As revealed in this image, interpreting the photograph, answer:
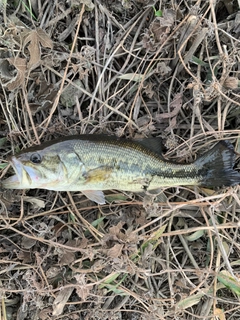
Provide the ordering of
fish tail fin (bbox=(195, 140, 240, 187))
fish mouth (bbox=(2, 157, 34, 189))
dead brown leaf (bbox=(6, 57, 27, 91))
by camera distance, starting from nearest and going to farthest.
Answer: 1. fish mouth (bbox=(2, 157, 34, 189))
2. dead brown leaf (bbox=(6, 57, 27, 91))
3. fish tail fin (bbox=(195, 140, 240, 187))

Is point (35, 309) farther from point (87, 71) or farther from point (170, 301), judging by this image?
point (87, 71)

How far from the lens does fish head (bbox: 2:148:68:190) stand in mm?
2672

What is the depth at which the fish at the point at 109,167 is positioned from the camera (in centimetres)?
271

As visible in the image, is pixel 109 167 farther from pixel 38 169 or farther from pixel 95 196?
pixel 38 169

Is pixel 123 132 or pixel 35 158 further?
pixel 123 132

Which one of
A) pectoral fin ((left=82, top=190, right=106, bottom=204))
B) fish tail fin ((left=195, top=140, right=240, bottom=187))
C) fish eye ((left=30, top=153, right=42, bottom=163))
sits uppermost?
fish eye ((left=30, top=153, right=42, bottom=163))

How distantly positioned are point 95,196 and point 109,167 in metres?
0.29

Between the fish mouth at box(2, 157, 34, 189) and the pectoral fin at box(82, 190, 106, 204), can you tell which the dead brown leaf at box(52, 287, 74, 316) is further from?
the fish mouth at box(2, 157, 34, 189)

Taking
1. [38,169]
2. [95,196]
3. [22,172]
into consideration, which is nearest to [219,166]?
[95,196]

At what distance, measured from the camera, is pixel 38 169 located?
269cm

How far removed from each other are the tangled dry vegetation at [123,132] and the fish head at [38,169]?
0.36 meters

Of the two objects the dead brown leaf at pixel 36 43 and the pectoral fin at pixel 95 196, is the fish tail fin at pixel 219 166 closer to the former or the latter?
the pectoral fin at pixel 95 196

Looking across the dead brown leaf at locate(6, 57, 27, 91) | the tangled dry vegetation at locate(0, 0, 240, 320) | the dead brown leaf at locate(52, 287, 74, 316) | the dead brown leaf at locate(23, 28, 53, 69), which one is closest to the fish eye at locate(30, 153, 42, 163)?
the tangled dry vegetation at locate(0, 0, 240, 320)

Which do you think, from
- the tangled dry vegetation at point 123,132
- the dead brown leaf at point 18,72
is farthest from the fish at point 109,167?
the dead brown leaf at point 18,72
